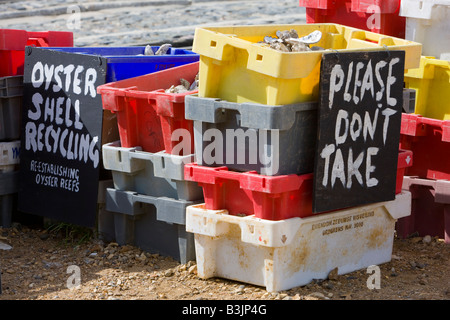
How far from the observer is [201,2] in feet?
53.9

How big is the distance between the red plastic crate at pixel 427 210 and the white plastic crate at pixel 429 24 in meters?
0.98

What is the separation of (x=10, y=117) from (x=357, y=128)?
2703 mm

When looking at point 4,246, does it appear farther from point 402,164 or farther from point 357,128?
point 402,164

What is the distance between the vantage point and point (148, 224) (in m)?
6.30

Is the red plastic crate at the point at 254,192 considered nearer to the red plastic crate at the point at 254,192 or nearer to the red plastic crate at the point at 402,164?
the red plastic crate at the point at 254,192

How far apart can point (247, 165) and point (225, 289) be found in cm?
75

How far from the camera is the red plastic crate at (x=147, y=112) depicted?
5910 mm

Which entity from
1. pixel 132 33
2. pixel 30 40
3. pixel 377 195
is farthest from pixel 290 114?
pixel 132 33

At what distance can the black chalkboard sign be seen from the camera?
5.41 meters

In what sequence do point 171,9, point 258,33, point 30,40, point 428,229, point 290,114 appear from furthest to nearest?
point 171,9
point 30,40
point 428,229
point 258,33
point 290,114

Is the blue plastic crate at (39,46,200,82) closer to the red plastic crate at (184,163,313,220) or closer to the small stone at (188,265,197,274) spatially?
the red plastic crate at (184,163,313,220)

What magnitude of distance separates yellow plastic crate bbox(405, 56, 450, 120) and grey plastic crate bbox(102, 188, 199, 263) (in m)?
1.87

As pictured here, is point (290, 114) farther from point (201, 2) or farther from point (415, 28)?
point (201, 2)

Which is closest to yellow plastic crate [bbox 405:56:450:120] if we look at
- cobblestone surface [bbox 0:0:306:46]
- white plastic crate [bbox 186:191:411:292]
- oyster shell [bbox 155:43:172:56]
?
white plastic crate [bbox 186:191:411:292]
